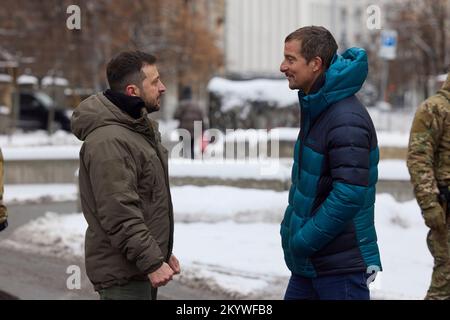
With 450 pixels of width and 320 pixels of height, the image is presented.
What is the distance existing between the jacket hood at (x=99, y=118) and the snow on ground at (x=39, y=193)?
454 inches

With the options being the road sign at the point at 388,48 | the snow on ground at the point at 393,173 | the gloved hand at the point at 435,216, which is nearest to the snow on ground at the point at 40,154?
the snow on ground at the point at 393,173

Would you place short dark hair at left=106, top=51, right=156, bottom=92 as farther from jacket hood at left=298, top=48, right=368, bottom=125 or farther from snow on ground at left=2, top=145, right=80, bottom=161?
snow on ground at left=2, top=145, right=80, bottom=161

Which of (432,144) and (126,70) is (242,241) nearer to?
(432,144)

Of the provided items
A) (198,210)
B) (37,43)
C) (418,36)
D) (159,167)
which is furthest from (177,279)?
(418,36)

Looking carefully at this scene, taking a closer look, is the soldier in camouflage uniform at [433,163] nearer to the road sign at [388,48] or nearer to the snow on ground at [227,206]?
the snow on ground at [227,206]

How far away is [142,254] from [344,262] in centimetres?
94

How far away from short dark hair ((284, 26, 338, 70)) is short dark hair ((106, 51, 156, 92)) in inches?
27.1

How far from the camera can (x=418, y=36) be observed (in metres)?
54.9

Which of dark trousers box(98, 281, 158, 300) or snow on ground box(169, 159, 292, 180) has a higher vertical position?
dark trousers box(98, 281, 158, 300)

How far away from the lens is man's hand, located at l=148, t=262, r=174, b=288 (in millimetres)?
4020

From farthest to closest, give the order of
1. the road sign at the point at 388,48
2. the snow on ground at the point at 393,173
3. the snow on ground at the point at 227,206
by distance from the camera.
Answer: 1. the road sign at the point at 388,48
2. the snow on ground at the point at 393,173
3. the snow on ground at the point at 227,206

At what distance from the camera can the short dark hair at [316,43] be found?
4250 mm

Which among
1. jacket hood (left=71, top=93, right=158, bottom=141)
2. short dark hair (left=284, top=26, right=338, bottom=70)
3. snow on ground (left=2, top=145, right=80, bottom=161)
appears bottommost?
snow on ground (left=2, top=145, right=80, bottom=161)

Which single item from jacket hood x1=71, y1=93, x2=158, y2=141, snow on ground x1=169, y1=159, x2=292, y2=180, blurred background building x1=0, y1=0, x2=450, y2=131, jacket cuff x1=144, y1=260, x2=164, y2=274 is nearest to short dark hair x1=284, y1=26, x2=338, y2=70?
jacket hood x1=71, y1=93, x2=158, y2=141
